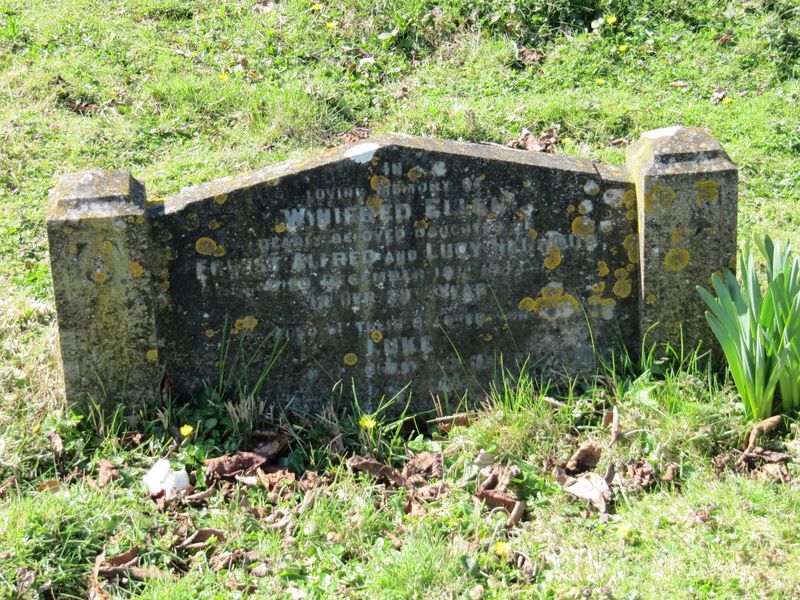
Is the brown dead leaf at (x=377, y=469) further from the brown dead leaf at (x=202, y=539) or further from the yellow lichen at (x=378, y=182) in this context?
the yellow lichen at (x=378, y=182)

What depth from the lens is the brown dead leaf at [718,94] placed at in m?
8.34

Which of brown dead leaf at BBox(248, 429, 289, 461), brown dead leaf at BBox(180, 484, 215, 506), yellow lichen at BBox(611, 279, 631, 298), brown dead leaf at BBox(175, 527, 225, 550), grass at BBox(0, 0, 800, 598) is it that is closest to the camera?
grass at BBox(0, 0, 800, 598)

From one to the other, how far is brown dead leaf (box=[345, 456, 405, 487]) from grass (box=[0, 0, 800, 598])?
74 millimetres

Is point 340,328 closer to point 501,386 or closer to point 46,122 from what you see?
point 501,386

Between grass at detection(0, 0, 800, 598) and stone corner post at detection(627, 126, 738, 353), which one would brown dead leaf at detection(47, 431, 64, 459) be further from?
stone corner post at detection(627, 126, 738, 353)

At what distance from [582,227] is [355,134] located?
10.3ft

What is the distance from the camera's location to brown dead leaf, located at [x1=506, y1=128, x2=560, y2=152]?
759cm

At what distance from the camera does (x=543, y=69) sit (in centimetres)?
871

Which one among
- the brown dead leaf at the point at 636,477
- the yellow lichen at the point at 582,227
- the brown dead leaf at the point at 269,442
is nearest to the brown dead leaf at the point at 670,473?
the brown dead leaf at the point at 636,477

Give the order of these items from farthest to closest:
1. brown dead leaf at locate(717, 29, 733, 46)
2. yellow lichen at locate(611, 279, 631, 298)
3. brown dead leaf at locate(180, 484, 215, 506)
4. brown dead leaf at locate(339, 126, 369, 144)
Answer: brown dead leaf at locate(717, 29, 733, 46) < brown dead leaf at locate(339, 126, 369, 144) < yellow lichen at locate(611, 279, 631, 298) < brown dead leaf at locate(180, 484, 215, 506)

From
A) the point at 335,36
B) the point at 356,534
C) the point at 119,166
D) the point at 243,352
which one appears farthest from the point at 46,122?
the point at 356,534

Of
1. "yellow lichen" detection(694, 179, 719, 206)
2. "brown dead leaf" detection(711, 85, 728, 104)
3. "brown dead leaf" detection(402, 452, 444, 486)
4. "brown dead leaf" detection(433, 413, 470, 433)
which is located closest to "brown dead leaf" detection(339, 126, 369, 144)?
"brown dead leaf" detection(711, 85, 728, 104)

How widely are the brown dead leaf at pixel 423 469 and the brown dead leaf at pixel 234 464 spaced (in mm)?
664

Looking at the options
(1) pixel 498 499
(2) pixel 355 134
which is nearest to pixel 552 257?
(1) pixel 498 499
